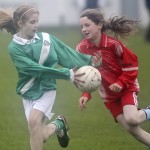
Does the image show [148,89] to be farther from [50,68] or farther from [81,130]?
[50,68]

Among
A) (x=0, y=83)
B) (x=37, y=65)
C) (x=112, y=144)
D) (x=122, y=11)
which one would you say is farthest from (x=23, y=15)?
(x=122, y=11)

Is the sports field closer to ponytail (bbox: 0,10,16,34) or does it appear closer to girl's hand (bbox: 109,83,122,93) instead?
girl's hand (bbox: 109,83,122,93)

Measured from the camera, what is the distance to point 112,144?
31.6 feet

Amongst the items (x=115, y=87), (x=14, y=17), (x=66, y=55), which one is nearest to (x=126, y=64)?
(x=115, y=87)

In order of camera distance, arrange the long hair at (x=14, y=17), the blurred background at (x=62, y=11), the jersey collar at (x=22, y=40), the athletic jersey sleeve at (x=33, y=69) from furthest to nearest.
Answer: the blurred background at (x=62, y=11)
the long hair at (x=14, y=17)
the jersey collar at (x=22, y=40)
the athletic jersey sleeve at (x=33, y=69)

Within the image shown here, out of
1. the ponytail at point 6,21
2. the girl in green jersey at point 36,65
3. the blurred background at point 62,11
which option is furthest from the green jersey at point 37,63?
the blurred background at point 62,11

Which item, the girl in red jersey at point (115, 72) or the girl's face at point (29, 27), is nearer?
the girl's face at point (29, 27)

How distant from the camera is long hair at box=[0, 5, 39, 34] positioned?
27.9ft

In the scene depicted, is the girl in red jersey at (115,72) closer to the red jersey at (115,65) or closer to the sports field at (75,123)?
the red jersey at (115,65)

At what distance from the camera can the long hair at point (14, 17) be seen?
27.9 ft

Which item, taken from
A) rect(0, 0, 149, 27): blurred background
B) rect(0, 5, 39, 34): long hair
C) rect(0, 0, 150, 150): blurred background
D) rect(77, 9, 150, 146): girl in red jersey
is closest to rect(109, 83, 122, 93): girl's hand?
rect(77, 9, 150, 146): girl in red jersey

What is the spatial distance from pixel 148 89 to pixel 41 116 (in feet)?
21.7

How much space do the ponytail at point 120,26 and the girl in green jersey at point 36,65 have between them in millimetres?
612

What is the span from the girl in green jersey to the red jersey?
31 centimetres
